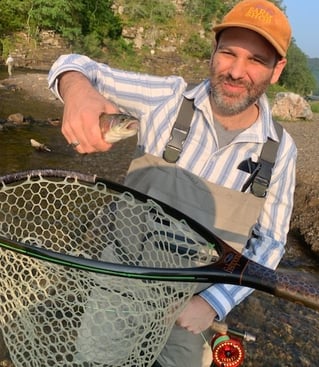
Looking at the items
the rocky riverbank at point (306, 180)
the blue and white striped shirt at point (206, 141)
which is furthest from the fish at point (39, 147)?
the blue and white striped shirt at point (206, 141)

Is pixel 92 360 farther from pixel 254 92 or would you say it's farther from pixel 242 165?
pixel 254 92

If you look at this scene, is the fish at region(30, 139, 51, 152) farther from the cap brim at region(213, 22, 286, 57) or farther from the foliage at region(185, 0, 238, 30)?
the foliage at region(185, 0, 238, 30)

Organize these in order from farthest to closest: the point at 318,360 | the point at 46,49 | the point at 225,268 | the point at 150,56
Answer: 1. the point at 150,56
2. the point at 46,49
3. the point at 318,360
4. the point at 225,268

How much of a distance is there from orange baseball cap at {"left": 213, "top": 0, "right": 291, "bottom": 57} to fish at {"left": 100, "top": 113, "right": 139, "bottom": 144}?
1041 mm

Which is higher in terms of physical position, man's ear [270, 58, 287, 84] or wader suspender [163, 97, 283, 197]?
man's ear [270, 58, 287, 84]

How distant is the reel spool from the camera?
6.99ft

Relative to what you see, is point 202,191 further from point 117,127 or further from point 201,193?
point 117,127

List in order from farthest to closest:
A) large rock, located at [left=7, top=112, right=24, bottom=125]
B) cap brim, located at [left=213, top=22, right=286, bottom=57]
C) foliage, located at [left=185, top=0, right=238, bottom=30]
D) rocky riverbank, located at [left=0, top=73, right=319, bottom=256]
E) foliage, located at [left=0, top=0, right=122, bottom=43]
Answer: foliage, located at [left=185, top=0, right=238, bottom=30] → foliage, located at [left=0, top=0, right=122, bottom=43] → large rock, located at [left=7, top=112, right=24, bottom=125] → rocky riverbank, located at [left=0, top=73, right=319, bottom=256] → cap brim, located at [left=213, top=22, right=286, bottom=57]

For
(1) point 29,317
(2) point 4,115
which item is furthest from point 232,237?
(2) point 4,115

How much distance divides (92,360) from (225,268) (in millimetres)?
812

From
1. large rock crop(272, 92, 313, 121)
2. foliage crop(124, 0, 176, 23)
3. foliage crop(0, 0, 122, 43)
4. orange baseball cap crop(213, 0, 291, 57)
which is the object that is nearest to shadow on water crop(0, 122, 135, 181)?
orange baseball cap crop(213, 0, 291, 57)

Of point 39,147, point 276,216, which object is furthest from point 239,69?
point 39,147

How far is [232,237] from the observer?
2.21 meters

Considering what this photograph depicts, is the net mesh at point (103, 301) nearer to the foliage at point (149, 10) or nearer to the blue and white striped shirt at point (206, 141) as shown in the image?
the blue and white striped shirt at point (206, 141)
